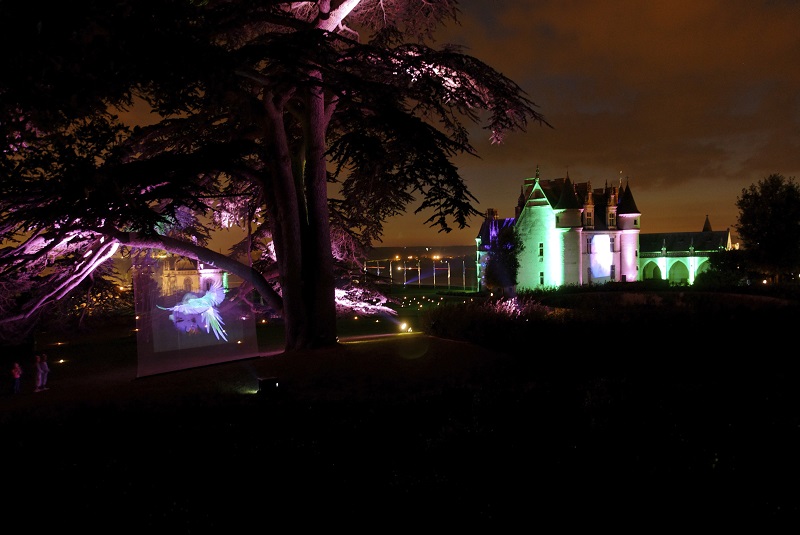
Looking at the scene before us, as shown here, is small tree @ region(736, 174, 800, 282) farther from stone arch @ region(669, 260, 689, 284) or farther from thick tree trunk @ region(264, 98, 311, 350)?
thick tree trunk @ region(264, 98, 311, 350)

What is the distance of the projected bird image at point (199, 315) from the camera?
15.0 metres

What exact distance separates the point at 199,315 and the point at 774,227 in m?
46.5

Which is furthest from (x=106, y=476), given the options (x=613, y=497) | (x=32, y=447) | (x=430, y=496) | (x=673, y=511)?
(x=673, y=511)

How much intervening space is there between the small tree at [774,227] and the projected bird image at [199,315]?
45.7 metres

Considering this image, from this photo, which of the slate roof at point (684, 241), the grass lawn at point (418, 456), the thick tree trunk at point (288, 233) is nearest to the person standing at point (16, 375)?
the grass lawn at point (418, 456)

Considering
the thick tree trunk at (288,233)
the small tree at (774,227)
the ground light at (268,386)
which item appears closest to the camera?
the ground light at (268,386)

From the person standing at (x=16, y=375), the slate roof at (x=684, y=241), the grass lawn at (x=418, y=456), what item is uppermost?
the slate roof at (x=684, y=241)

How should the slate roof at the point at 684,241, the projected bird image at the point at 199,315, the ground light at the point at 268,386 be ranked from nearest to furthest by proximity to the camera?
the ground light at the point at 268,386, the projected bird image at the point at 199,315, the slate roof at the point at 684,241

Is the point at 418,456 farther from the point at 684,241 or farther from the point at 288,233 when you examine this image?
the point at 684,241

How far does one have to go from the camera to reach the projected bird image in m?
15.0

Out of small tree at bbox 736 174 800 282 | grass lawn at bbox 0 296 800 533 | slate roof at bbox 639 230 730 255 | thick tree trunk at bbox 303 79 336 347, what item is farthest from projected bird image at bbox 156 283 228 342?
slate roof at bbox 639 230 730 255

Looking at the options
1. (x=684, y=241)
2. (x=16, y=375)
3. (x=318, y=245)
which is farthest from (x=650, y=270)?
(x=16, y=375)

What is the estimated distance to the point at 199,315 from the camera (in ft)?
52.3

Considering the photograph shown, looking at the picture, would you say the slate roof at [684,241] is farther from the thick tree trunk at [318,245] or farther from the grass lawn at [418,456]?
the grass lawn at [418,456]
